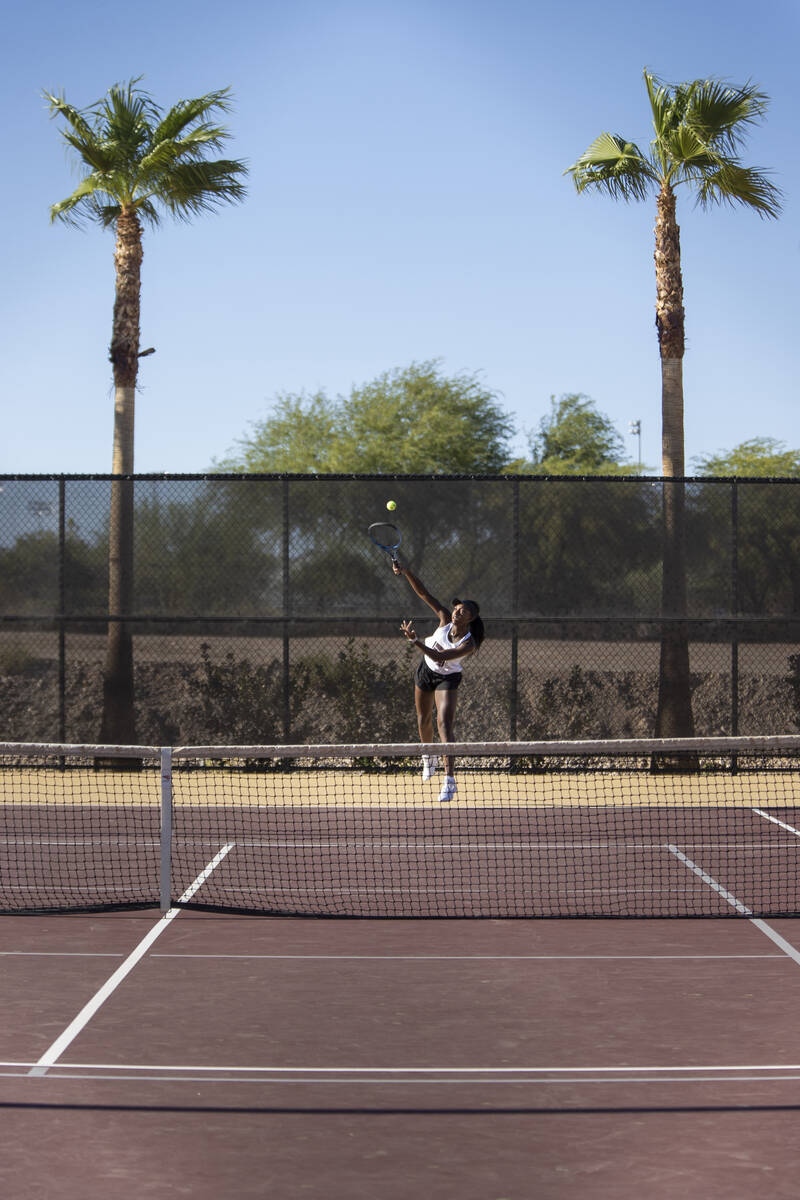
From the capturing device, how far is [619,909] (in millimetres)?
8703

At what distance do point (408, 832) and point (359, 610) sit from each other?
14.1ft

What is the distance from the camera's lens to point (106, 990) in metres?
6.69

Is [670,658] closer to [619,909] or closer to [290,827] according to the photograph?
[290,827]

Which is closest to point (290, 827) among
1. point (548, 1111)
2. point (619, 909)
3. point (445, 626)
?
point (445, 626)

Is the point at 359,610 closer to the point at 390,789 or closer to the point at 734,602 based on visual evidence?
the point at 390,789

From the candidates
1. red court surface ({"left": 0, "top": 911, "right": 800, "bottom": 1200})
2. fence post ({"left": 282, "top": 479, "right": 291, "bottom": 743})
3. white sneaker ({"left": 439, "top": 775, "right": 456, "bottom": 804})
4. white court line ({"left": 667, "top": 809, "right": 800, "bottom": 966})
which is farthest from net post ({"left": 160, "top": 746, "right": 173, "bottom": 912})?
fence post ({"left": 282, "top": 479, "right": 291, "bottom": 743})

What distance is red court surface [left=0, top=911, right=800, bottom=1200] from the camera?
4492 millimetres

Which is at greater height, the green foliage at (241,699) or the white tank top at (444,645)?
the white tank top at (444,645)

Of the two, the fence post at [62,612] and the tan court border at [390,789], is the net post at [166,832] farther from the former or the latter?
the fence post at [62,612]

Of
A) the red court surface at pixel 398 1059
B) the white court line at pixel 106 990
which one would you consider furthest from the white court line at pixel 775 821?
the white court line at pixel 106 990

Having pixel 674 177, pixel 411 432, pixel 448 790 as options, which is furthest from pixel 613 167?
pixel 411 432

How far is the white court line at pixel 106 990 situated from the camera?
5609mm

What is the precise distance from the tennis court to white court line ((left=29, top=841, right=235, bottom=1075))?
25 mm

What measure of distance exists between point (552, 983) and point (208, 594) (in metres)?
9.54
